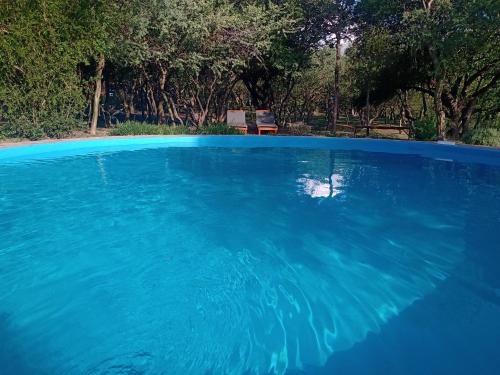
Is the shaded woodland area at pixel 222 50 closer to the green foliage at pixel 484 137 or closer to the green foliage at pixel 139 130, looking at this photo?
the green foliage at pixel 484 137

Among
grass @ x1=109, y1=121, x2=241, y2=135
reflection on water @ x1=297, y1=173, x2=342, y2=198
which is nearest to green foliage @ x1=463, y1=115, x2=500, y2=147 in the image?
reflection on water @ x1=297, y1=173, x2=342, y2=198

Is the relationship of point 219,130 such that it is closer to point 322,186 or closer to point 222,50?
point 222,50

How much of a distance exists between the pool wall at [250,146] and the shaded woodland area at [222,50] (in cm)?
123

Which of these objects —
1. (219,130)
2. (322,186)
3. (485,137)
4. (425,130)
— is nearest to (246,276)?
(322,186)

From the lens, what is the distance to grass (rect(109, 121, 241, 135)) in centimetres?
1317

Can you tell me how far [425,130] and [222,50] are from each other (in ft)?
27.9

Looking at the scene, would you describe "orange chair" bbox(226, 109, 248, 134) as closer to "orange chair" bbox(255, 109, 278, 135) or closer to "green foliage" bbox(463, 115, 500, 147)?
"orange chair" bbox(255, 109, 278, 135)

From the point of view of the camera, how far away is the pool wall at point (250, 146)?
10.4m

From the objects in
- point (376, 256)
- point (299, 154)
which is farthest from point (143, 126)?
point (376, 256)

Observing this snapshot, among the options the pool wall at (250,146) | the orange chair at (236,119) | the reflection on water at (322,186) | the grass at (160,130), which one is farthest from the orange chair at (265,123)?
the reflection on water at (322,186)

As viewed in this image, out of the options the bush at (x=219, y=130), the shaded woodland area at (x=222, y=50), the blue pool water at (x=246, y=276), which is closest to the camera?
the blue pool water at (x=246, y=276)

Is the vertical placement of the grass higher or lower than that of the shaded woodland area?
lower

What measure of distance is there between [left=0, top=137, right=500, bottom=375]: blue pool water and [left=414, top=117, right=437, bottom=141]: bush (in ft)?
19.7

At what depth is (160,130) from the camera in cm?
1351
